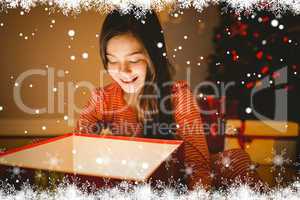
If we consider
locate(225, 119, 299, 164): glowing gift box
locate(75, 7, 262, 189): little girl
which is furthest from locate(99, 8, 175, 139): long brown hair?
locate(225, 119, 299, 164): glowing gift box

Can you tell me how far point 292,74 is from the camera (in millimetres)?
2301

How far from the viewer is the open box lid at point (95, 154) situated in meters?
1.96

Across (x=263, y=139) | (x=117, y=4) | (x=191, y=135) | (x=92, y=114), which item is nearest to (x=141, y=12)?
(x=117, y=4)

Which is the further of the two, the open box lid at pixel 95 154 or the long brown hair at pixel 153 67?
the long brown hair at pixel 153 67

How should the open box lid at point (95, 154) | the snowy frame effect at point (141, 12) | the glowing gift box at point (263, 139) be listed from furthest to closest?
the glowing gift box at point (263, 139), the snowy frame effect at point (141, 12), the open box lid at point (95, 154)

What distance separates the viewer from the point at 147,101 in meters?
2.18

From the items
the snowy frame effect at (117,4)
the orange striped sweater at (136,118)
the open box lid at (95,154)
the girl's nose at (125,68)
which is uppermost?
the snowy frame effect at (117,4)

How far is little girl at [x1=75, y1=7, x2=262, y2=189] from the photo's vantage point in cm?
214

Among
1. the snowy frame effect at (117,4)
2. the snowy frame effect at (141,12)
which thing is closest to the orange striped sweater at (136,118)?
the snowy frame effect at (141,12)

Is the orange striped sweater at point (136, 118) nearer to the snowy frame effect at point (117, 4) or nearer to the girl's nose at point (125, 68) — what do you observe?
the girl's nose at point (125, 68)

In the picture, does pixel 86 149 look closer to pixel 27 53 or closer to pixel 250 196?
pixel 27 53

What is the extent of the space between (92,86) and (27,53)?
0.42 m

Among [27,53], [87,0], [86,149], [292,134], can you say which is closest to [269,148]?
[292,134]

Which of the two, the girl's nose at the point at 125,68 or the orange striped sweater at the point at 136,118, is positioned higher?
the girl's nose at the point at 125,68
